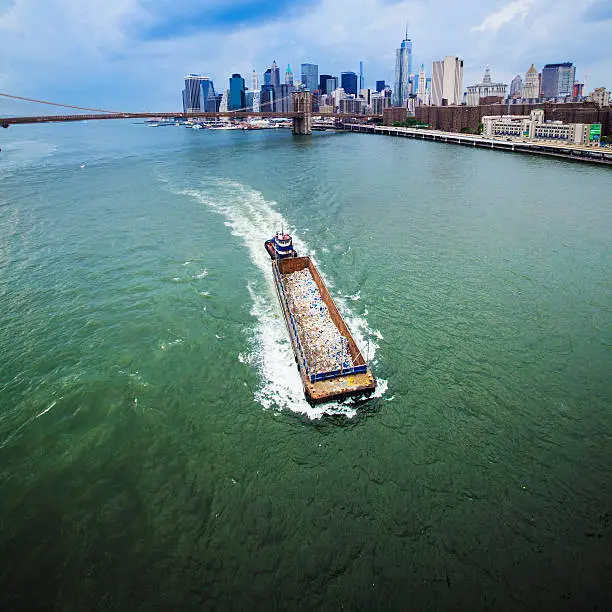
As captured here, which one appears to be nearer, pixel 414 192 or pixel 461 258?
pixel 461 258

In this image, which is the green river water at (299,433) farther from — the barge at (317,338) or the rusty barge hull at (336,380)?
the barge at (317,338)

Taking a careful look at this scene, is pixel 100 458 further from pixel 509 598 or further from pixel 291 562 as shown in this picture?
pixel 509 598

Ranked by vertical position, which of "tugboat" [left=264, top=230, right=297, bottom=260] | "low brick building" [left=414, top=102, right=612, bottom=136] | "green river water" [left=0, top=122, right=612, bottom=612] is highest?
"low brick building" [left=414, top=102, right=612, bottom=136]

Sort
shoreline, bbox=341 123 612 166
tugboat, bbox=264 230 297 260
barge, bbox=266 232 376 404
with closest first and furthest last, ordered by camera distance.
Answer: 1. barge, bbox=266 232 376 404
2. tugboat, bbox=264 230 297 260
3. shoreline, bbox=341 123 612 166

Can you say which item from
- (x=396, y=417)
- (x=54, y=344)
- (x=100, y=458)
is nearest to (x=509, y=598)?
(x=396, y=417)

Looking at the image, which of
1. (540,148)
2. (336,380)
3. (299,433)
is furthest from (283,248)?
(540,148)

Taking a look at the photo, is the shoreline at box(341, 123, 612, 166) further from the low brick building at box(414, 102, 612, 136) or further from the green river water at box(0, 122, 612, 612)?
the green river water at box(0, 122, 612, 612)

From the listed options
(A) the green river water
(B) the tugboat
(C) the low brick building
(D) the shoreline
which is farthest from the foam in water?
(C) the low brick building
